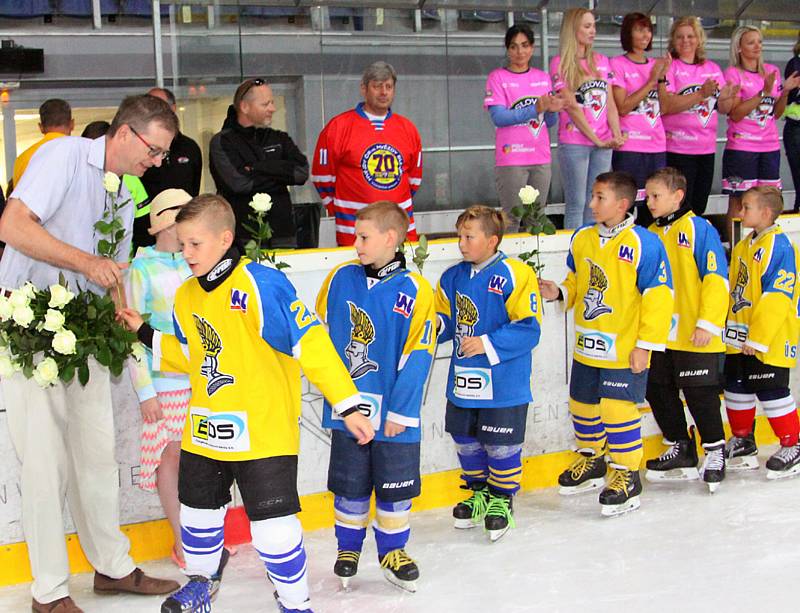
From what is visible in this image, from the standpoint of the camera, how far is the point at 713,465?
463 cm

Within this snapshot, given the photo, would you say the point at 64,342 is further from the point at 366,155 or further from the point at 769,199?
the point at 769,199

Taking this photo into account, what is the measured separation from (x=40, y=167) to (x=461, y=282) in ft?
5.13

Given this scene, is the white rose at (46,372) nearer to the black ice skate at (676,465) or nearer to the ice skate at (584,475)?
the ice skate at (584,475)

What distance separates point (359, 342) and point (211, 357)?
630 mm

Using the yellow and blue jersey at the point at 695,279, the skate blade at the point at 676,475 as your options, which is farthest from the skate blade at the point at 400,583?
the yellow and blue jersey at the point at 695,279

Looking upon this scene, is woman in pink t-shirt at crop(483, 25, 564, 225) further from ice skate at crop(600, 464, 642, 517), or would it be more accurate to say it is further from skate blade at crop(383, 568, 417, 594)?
skate blade at crop(383, 568, 417, 594)

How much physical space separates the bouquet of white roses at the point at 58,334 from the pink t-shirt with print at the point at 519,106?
2675mm

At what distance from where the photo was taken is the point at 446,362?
4555mm

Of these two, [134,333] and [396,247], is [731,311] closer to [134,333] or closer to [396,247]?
[396,247]

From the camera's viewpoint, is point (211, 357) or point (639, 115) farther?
point (639, 115)

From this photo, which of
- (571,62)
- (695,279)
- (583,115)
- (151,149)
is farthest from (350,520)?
(571,62)

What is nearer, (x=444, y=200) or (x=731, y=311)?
(x=731, y=311)

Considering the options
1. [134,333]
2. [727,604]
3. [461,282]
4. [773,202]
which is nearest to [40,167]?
[134,333]

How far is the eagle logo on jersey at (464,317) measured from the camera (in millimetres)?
4055
